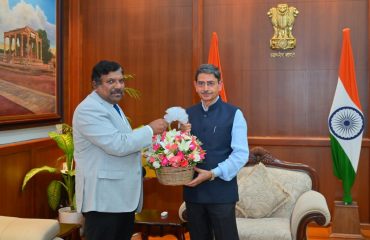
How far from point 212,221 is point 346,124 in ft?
7.18

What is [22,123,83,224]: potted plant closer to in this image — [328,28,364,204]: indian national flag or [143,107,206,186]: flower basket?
[143,107,206,186]: flower basket

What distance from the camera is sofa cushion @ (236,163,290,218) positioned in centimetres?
328

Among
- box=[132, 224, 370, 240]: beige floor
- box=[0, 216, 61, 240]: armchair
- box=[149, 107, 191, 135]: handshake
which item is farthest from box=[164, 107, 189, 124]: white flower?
box=[132, 224, 370, 240]: beige floor

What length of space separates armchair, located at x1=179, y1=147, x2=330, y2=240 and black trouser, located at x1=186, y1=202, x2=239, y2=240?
684 mm

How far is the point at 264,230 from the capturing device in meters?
2.99

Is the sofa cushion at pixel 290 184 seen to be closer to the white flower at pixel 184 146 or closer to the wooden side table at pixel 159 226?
the wooden side table at pixel 159 226

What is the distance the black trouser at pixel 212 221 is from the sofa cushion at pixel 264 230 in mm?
641

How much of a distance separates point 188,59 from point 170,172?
270 cm

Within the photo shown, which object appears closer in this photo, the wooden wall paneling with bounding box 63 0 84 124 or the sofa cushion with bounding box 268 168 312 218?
the sofa cushion with bounding box 268 168 312 218

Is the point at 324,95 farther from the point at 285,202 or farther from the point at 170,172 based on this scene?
the point at 170,172

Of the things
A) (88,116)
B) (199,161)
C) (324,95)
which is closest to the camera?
(88,116)

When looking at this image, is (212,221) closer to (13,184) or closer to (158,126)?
(158,126)

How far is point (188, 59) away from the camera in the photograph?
15.5ft

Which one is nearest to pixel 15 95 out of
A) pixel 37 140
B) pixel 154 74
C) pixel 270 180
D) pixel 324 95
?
pixel 37 140
